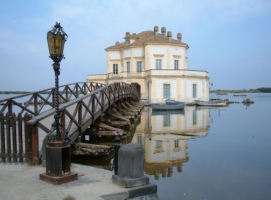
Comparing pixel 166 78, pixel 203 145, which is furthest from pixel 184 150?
pixel 166 78

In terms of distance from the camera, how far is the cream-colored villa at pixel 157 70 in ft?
135

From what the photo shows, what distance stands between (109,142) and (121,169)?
8530mm

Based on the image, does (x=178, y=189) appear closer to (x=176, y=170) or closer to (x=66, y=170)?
(x=176, y=170)

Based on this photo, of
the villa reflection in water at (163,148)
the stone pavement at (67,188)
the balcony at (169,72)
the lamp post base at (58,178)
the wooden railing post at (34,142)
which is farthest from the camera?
the balcony at (169,72)

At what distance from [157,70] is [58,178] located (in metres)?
36.2

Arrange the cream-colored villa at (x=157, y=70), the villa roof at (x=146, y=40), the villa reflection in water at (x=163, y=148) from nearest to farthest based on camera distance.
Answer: the villa reflection in water at (x=163, y=148) < the cream-colored villa at (x=157, y=70) < the villa roof at (x=146, y=40)

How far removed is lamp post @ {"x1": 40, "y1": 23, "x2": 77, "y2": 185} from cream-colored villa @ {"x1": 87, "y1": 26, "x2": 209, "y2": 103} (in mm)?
34959

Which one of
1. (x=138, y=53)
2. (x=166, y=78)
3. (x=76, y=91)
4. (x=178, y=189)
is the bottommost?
(x=178, y=189)

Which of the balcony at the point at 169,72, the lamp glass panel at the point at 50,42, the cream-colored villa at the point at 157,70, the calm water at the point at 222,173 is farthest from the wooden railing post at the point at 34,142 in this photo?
the balcony at the point at 169,72

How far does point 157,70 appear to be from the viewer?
4100 centimetres

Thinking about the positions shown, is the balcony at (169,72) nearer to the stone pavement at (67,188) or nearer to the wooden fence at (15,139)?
the wooden fence at (15,139)

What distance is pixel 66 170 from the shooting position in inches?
231

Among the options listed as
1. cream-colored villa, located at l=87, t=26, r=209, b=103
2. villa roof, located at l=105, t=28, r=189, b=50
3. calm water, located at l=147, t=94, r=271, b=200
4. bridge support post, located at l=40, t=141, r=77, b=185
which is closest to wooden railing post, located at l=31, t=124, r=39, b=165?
bridge support post, located at l=40, t=141, r=77, b=185

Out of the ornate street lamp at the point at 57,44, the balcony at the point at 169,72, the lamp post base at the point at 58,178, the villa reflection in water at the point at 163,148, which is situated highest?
the balcony at the point at 169,72
